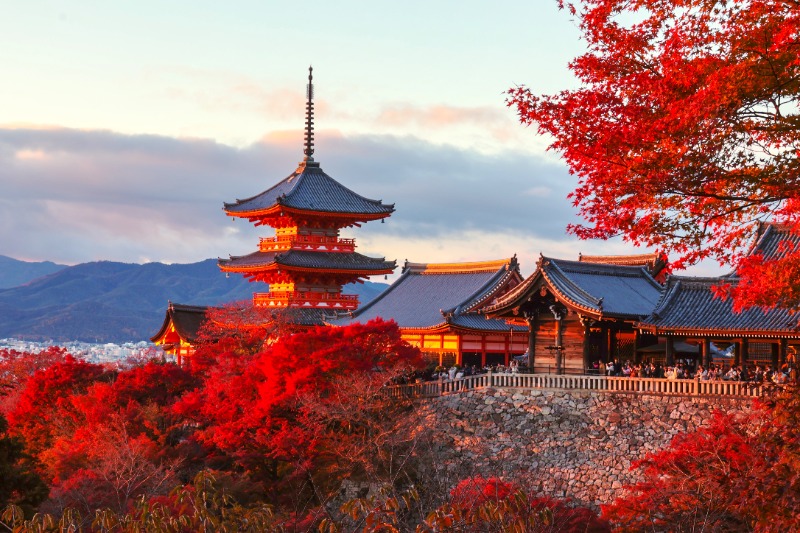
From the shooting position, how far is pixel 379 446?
2767 centimetres

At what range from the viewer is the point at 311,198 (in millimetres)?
46438

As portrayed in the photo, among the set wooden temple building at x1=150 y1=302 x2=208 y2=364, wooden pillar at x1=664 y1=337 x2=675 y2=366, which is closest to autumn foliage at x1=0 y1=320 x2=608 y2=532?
wooden pillar at x1=664 y1=337 x2=675 y2=366

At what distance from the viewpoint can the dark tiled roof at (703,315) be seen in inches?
1050

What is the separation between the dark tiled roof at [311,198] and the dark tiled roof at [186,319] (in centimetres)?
623

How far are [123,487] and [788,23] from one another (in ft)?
65.0

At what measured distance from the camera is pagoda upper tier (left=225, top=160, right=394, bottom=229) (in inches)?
1797

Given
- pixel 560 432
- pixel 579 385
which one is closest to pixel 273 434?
pixel 560 432

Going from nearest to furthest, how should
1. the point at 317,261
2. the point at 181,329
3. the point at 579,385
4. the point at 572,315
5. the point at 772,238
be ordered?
the point at 579,385
the point at 772,238
the point at 572,315
the point at 317,261
the point at 181,329

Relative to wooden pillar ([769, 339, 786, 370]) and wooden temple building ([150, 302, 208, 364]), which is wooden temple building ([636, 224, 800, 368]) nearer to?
wooden pillar ([769, 339, 786, 370])

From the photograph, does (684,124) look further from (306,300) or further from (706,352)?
(306,300)

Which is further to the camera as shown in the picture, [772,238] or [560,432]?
[772,238]

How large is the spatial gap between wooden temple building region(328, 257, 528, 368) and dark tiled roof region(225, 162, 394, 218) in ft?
15.6

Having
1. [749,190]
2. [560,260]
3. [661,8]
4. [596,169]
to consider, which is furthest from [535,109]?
[560,260]

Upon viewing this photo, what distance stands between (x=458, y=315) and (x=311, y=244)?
10.7 metres
